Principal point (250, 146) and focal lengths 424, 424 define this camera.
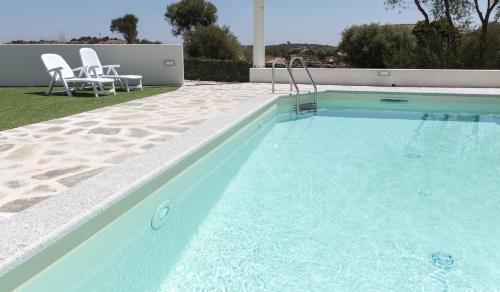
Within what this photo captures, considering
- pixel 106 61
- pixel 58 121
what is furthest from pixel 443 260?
pixel 106 61

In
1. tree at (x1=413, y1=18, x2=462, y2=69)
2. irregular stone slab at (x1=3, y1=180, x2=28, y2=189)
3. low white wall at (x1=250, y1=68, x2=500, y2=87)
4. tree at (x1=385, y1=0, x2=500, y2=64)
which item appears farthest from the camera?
tree at (x1=385, y1=0, x2=500, y2=64)

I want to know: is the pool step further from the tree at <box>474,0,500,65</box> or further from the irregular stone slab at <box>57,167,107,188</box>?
the tree at <box>474,0,500,65</box>

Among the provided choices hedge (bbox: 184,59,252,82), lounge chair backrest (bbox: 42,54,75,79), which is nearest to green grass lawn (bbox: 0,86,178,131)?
lounge chair backrest (bbox: 42,54,75,79)

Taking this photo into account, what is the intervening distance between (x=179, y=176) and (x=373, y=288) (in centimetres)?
193

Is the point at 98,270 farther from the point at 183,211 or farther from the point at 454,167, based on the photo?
the point at 454,167

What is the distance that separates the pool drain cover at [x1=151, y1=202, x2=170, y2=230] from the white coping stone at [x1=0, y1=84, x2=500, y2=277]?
26 cm

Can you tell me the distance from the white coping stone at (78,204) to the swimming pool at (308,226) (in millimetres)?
161

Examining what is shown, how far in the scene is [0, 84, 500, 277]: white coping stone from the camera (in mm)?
2019

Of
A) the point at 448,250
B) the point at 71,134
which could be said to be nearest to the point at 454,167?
the point at 448,250

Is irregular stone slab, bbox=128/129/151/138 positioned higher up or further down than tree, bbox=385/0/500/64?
further down

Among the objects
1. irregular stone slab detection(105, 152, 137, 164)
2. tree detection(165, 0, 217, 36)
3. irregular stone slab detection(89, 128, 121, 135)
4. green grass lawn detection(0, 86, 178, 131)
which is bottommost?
irregular stone slab detection(105, 152, 137, 164)

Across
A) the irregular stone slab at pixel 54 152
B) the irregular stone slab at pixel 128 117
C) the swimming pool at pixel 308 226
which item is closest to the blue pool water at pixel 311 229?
the swimming pool at pixel 308 226

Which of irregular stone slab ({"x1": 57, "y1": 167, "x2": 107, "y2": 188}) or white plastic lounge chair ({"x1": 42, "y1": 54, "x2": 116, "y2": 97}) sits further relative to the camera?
white plastic lounge chair ({"x1": 42, "y1": 54, "x2": 116, "y2": 97})

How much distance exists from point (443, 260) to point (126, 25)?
4496 centimetres
